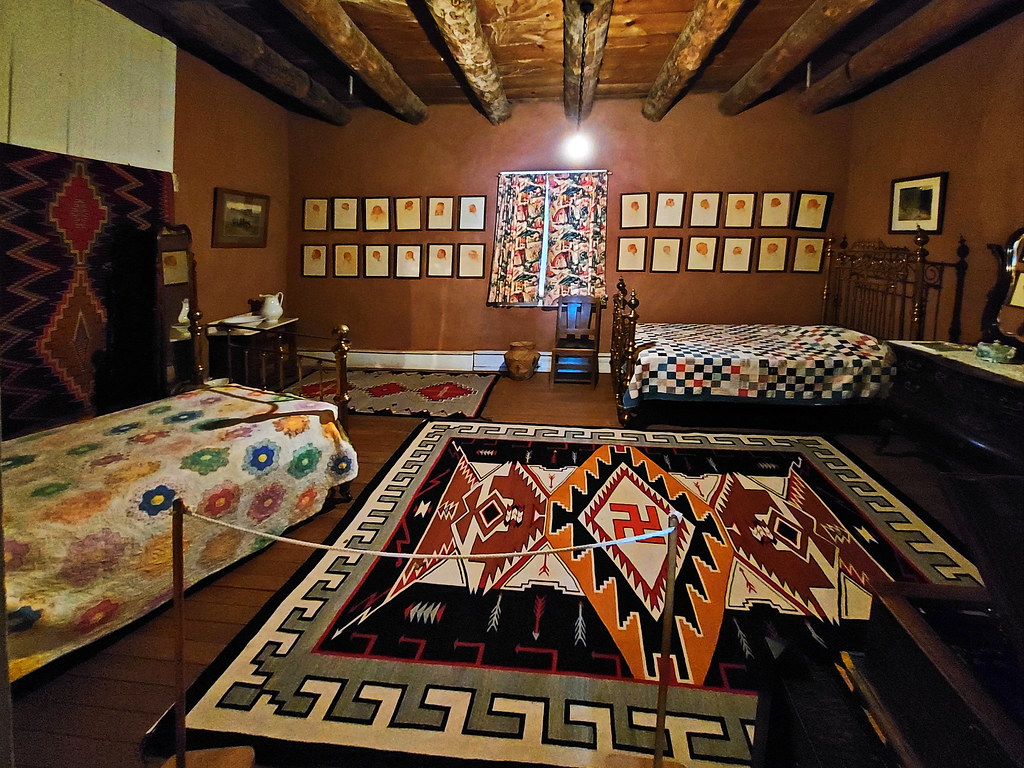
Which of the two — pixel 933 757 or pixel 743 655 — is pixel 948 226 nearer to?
pixel 743 655

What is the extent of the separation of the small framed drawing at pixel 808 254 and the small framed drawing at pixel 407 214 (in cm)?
440

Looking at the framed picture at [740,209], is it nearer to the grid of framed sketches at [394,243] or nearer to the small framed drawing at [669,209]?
the small framed drawing at [669,209]

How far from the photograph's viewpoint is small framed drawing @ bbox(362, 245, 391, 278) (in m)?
7.36

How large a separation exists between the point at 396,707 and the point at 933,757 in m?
1.59

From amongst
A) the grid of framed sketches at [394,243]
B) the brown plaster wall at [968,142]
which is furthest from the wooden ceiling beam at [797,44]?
the grid of framed sketches at [394,243]

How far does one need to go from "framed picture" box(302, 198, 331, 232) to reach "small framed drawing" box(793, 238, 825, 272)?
5.54 metres

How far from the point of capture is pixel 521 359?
680cm

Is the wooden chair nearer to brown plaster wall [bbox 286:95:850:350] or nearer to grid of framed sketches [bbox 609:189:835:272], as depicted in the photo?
brown plaster wall [bbox 286:95:850:350]

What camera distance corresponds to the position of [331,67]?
5.65 metres

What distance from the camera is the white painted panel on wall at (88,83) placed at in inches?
135

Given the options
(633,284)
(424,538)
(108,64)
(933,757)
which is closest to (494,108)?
(633,284)

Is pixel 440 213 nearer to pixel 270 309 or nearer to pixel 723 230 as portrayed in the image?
pixel 270 309

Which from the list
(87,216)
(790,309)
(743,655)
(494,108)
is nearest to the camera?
(743,655)

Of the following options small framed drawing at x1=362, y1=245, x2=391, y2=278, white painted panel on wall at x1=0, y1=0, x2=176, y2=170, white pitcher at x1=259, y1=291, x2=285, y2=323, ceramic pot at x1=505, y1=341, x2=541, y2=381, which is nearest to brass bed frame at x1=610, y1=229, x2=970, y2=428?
ceramic pot at x1=505, y1=341, x2=541, y2=381
